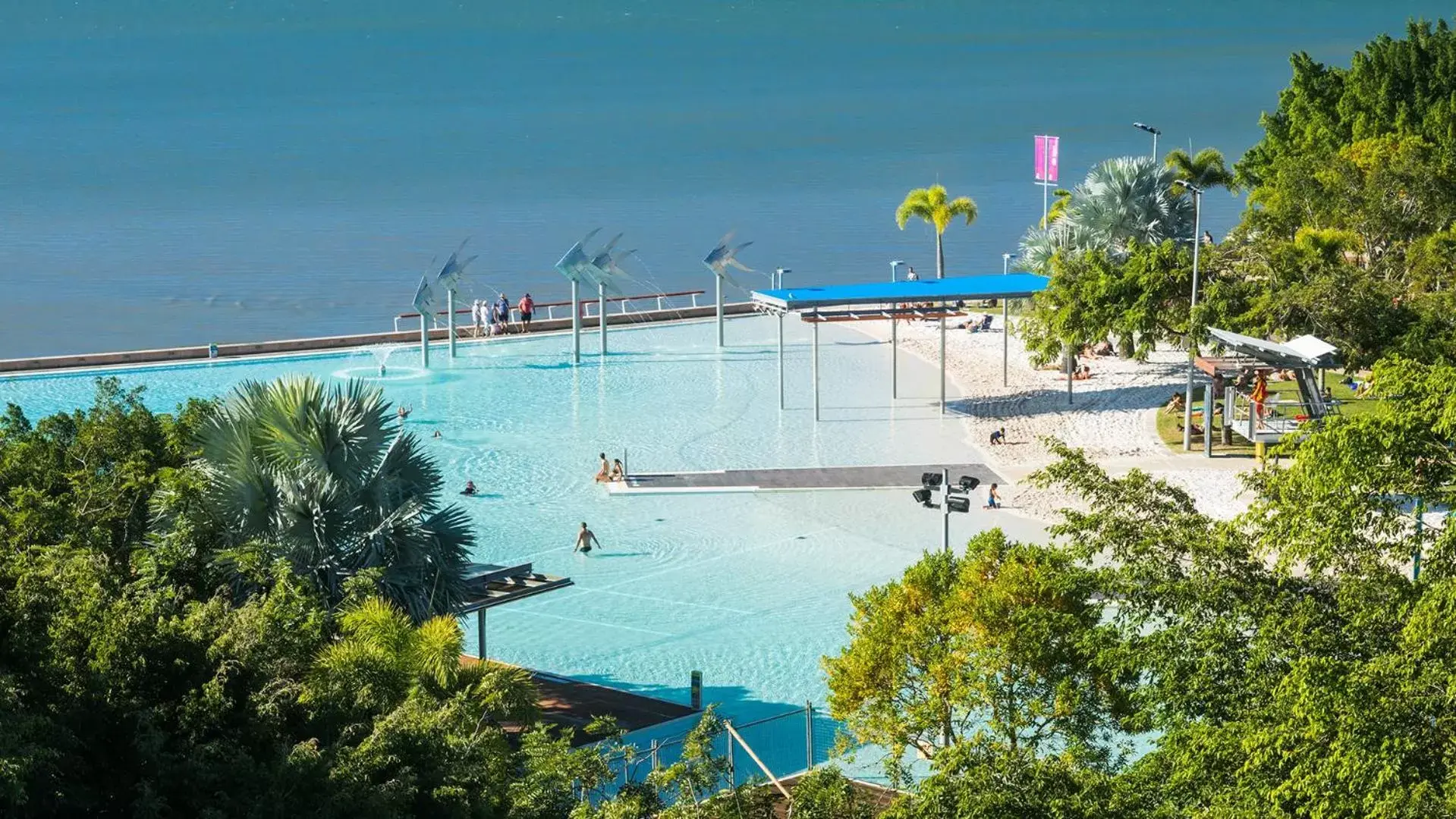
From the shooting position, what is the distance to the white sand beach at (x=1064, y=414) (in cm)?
3153

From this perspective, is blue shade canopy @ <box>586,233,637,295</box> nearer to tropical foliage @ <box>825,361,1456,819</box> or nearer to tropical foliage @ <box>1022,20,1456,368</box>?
tropical foliage @ <box>1022,20,1456,368</box>

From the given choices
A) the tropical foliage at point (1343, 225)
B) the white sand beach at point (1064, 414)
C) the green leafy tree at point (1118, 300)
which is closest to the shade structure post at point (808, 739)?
the white sand beach at point (1064, 414)

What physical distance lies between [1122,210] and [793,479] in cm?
1489

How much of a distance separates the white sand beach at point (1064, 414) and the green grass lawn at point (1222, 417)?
0.27 m

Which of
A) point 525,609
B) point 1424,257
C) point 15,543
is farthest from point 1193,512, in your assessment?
point 1424,257

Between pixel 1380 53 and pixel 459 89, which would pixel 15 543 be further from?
pixel 459 89

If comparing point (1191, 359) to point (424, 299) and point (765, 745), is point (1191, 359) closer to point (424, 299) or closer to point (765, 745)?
point (765, 745)

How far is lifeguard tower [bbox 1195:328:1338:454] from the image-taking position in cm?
3284

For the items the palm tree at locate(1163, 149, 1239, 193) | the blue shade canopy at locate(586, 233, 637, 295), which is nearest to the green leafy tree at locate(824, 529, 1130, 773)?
the blue shade canopy at locate(586, 233, 637, 295)

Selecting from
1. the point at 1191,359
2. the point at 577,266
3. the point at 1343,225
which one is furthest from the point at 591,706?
the point at 1343,225

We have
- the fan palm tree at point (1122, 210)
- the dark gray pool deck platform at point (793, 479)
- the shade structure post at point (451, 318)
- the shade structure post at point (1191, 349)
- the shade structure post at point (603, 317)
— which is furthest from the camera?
the shade structure post at point (603, 317)

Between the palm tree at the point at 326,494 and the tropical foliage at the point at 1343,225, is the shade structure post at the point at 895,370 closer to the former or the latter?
the tropical foliage at the point at 1343,225

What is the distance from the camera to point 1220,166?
54.4 meters

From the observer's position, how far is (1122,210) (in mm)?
43562
